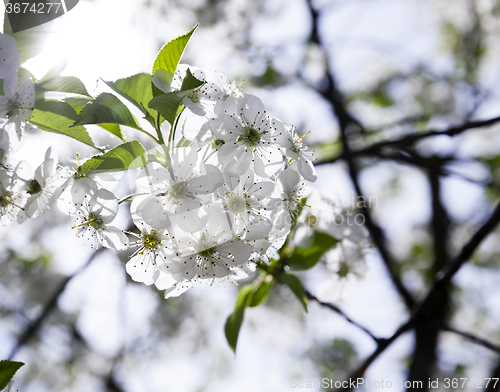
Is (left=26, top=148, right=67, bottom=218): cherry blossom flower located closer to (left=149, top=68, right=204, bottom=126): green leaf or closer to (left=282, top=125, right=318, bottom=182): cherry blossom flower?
(left=149, top=68, right=204, bottom=126): green leaf

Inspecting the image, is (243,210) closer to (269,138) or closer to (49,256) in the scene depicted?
(269,138)

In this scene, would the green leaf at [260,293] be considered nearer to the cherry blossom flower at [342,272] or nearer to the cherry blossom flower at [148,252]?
the cherry blossom flower at [342,272]

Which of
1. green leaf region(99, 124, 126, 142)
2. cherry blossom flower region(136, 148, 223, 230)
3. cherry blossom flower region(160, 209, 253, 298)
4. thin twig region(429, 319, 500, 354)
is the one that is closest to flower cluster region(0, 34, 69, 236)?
green leaf region(99, 124, 126, 142)

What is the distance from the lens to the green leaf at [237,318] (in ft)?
3.98

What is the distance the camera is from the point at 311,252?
1.26 m

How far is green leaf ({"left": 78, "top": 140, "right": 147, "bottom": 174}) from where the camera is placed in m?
0.77

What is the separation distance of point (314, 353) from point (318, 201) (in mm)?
4740

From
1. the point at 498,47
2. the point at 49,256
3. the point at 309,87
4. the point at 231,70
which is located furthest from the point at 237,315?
the point at 498,47

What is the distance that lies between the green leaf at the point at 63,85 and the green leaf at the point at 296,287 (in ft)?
2.83

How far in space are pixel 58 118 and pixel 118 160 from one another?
11.4 inches

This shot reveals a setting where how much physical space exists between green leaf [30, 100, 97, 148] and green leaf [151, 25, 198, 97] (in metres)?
0.24

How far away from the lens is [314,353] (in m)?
5.35

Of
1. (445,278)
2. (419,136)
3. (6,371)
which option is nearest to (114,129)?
(6,371)

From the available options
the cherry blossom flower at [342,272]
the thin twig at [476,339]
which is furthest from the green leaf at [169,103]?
the thin twig at [476,339]
